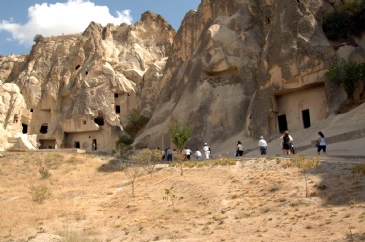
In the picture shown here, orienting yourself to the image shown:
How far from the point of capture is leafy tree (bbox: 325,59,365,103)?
19.0 meters

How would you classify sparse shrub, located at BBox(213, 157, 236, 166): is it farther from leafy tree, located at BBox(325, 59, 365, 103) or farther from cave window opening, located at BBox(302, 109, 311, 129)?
cave window opening, located at BBox(302, 109, 311, 129)

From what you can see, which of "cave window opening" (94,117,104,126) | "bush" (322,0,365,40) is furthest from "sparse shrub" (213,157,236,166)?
"cave window opening" (94,117,104,126)

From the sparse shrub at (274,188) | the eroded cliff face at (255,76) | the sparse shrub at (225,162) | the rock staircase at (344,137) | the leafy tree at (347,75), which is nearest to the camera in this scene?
the sparse shrub at (274,188)

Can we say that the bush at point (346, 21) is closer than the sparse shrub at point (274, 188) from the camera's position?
No

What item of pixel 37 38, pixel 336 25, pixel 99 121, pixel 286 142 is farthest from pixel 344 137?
pixel 37 38

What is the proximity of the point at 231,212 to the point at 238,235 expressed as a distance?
1800mm

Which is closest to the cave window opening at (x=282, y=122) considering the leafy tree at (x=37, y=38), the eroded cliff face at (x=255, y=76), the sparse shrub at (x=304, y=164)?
the eroded cliff face at (x=255, y=76)

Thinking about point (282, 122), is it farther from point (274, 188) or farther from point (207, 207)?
point (207, 207)

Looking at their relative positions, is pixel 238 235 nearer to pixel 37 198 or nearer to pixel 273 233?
pixel 273 233

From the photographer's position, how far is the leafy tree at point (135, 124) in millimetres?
34484

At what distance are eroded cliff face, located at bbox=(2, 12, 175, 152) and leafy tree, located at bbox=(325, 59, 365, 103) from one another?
65.9ft

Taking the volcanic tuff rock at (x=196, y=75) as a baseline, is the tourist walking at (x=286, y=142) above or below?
below

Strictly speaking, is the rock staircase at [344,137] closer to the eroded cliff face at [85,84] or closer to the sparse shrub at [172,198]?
the sparse shrub at [172,198]

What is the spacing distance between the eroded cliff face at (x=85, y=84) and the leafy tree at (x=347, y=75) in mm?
20080
